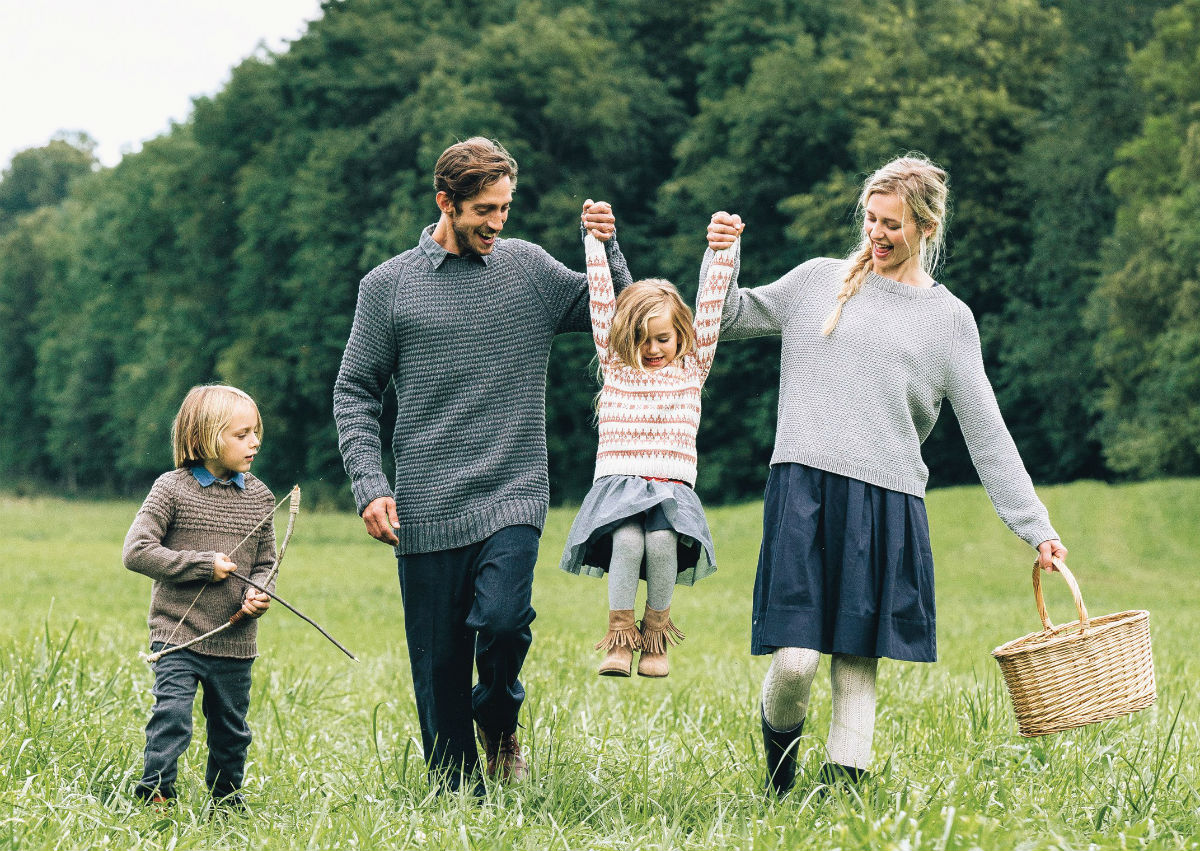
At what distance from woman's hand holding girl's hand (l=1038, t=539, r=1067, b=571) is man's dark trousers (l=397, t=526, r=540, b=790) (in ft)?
5.48

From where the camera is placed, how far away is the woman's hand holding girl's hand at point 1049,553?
15.1 feet

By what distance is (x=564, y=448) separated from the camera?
34.7 m

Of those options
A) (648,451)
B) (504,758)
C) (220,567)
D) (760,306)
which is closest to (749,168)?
(760,306)

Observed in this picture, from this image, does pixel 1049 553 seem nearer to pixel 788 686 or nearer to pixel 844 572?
pixel 844 572

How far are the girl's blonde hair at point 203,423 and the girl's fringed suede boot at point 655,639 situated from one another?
1.49 m

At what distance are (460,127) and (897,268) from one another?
30.0 m

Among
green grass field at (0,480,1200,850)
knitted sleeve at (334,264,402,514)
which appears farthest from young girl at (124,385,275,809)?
knitted sleeve at (334,264,402,514)

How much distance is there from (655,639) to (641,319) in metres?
1.04

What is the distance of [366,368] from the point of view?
195 inches

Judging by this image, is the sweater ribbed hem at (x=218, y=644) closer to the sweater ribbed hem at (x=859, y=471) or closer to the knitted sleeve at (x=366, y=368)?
the knitted sleeve at (x=366, y=368)

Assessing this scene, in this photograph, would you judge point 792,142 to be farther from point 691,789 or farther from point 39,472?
point 39,472

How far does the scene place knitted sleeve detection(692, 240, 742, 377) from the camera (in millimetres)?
4773

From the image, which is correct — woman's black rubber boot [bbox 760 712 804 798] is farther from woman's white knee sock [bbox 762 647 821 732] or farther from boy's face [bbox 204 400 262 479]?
boy's face [bbox 204 400 262 479]

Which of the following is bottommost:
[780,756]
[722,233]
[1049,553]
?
[780,756]
